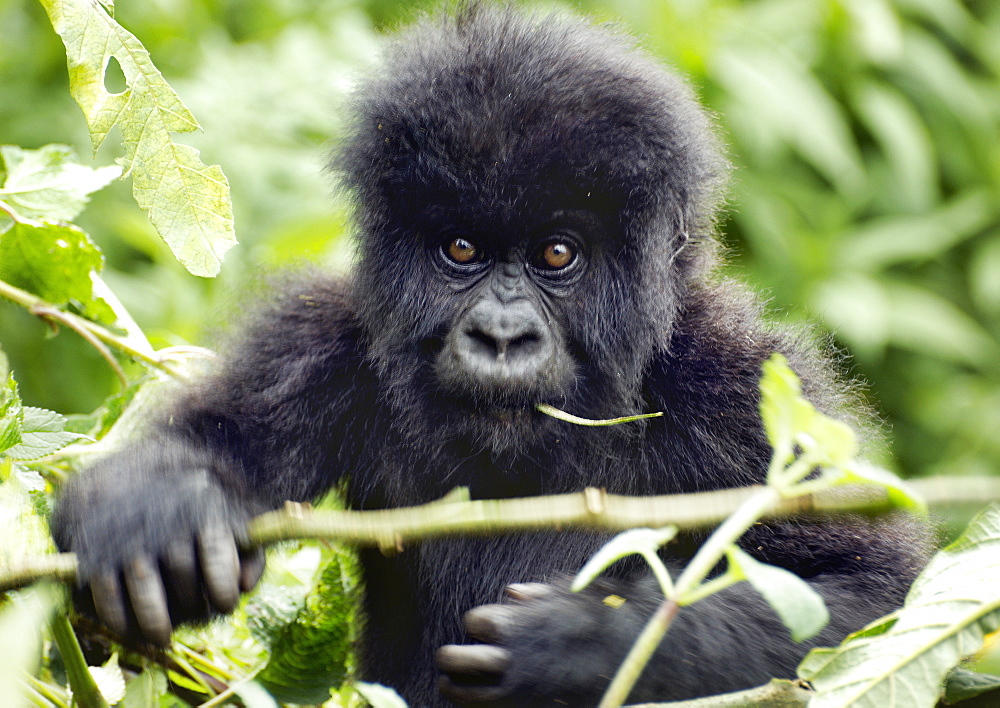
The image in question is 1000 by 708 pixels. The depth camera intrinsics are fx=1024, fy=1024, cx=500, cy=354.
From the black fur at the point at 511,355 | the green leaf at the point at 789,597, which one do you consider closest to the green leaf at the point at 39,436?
the black fur at the point at 511,355

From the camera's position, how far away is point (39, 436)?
139cm

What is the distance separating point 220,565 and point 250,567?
56 millimetres

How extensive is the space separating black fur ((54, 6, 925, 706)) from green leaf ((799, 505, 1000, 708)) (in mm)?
473

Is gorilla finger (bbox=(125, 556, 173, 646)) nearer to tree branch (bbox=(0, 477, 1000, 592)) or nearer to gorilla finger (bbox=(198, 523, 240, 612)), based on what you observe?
gorilla finger (bbox=(198, 523, 240, 612))

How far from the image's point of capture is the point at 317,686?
1.47 meters

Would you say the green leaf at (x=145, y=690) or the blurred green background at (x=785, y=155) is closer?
the green leaf at (x=145, y=690)

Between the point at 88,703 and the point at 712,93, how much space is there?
4.00m

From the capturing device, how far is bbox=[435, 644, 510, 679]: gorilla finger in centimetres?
144

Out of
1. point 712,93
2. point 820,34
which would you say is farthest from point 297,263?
point 820,34

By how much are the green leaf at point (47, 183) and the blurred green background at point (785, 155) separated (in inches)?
50.1

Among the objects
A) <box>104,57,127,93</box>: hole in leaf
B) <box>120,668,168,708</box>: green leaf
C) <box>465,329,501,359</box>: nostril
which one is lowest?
<box>120,668,168,708</box>: green leaf

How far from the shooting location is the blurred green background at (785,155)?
11.3 ft

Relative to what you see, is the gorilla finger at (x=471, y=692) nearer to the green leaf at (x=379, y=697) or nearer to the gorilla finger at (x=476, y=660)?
the gorilla finger at (x=476, y=660)

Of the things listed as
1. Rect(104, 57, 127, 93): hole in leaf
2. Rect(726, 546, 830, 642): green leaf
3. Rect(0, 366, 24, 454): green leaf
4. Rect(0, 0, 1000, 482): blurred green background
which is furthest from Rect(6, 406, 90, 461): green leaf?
Rect(104, 57, 127, 93): hole in leaf
